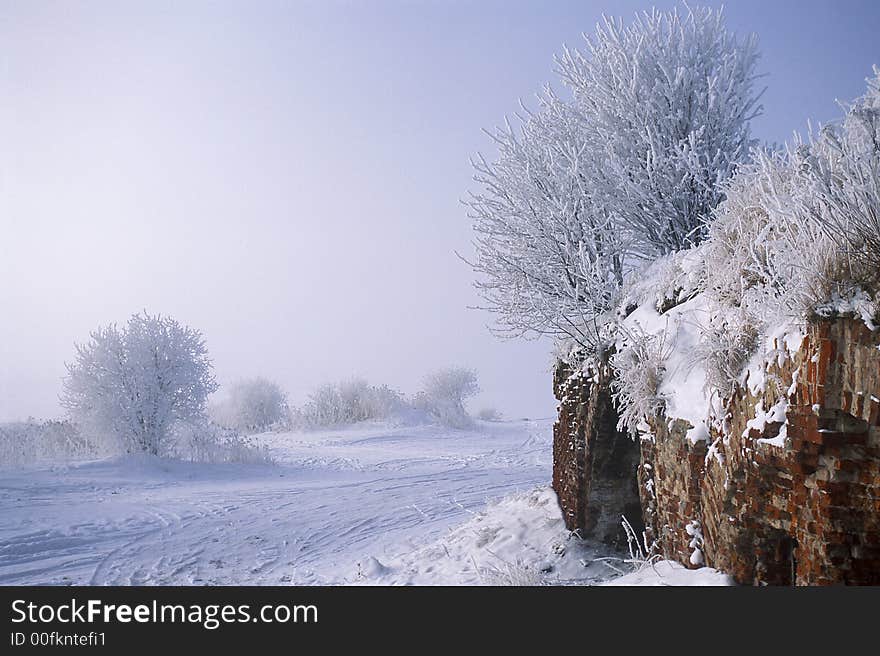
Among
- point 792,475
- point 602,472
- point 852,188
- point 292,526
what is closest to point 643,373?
point 792,475

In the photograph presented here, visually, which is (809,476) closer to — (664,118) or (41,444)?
(664,118)

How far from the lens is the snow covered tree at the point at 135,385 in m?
17.4

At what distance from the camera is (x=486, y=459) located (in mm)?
17766

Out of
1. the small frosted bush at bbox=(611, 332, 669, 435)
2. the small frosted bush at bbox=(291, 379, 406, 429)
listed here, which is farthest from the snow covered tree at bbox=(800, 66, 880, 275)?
the small frosted bush at bbox=(291, 379, 406, 429)

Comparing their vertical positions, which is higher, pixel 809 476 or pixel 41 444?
pixel 809 476

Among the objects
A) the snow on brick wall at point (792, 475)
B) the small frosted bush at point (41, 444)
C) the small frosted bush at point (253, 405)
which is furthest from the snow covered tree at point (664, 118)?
the small frosted bush at point (253, 405)

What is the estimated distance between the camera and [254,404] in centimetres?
3938

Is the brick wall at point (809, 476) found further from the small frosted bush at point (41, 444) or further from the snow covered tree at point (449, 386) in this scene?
the snow covered tree at point (449, 386)

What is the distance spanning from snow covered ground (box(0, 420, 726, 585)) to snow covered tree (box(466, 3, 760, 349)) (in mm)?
2607

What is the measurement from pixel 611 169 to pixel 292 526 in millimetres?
7576

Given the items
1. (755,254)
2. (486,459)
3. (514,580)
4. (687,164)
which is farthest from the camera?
(486,459)

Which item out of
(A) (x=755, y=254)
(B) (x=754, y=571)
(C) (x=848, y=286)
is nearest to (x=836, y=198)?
(C) (x=848, y=286)

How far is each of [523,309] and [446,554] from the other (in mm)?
3220

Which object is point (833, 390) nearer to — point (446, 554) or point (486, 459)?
point (446, 554)
